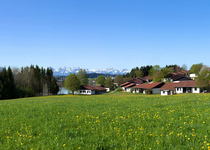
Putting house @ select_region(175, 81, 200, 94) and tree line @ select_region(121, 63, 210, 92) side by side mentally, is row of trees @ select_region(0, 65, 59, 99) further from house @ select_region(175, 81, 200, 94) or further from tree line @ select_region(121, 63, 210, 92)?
house @ select_region(175, 81, 200, 94)

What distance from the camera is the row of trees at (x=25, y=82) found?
75.0 m

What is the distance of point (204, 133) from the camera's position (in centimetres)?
735

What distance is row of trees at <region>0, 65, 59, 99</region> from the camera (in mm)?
75000

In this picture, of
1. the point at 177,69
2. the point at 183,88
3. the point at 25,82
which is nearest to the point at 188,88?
the point at 183,88

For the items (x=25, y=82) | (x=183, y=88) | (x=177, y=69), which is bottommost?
(x=183, y=88)

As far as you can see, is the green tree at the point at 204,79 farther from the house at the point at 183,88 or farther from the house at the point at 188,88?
the house at the point at 188,88

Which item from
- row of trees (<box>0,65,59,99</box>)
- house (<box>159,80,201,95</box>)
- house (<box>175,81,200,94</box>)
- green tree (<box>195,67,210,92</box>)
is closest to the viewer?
green tree (<box>195,67,210,92</box>)

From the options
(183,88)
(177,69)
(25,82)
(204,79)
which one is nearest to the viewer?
(204,79)

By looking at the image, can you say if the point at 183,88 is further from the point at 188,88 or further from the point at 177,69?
the point at 177,69

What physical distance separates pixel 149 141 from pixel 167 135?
1033 mm

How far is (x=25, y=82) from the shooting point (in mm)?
95688

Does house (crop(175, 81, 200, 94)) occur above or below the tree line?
below

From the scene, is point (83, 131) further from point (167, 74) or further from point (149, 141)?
point (167, 74)

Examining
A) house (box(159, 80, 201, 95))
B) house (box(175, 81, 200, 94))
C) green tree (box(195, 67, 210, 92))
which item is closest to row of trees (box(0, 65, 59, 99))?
house (box(159, 80, 201, 95))
